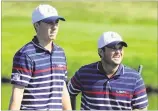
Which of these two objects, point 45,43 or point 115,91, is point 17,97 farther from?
point 115,91

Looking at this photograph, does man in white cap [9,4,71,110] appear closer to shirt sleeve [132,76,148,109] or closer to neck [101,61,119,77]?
neck [101,61,119,77]

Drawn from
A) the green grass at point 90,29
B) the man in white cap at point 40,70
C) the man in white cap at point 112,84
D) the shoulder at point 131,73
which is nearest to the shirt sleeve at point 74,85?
the man in white cap at point 112,84

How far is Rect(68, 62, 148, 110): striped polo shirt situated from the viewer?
629cm

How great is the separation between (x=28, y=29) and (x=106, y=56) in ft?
59.1

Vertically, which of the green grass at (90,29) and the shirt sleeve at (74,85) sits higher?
the green grass at (90,29)

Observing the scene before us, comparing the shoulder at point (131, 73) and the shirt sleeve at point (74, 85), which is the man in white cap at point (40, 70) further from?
the shoulder at point (131, 73)

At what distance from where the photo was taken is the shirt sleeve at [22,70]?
19.9 ft

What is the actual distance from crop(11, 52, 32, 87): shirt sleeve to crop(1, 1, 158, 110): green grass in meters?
10.8

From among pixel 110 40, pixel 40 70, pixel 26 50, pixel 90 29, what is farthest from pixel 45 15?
pixel 90 29

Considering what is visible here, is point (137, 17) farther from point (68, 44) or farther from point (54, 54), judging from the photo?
point (54, 54)

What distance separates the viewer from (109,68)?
6363 millimetres

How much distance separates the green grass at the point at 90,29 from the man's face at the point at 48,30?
35.2 feet

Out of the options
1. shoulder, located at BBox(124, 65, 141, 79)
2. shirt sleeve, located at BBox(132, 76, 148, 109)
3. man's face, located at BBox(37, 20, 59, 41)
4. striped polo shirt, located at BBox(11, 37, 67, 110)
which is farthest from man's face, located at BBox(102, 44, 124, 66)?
Result: man's face, located at BBox(37, 20, 59, 41)

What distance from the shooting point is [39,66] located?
20.1 ft
